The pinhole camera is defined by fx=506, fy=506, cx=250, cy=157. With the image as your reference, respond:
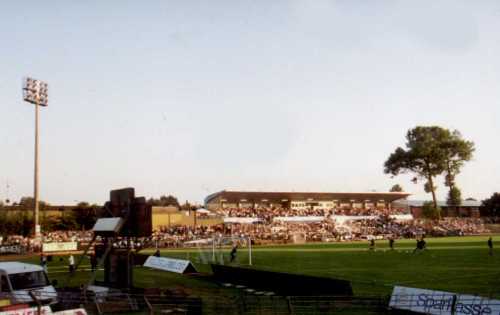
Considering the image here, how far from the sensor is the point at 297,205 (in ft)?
331

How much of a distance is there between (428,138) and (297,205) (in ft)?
94.5

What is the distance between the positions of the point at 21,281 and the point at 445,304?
1335 centimetres

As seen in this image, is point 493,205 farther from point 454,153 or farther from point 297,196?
point 297,196

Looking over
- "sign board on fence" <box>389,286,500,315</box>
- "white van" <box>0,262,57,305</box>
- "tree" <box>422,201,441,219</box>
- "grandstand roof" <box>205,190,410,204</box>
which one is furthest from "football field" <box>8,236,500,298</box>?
"tree" <box>422,201,441,219</box>

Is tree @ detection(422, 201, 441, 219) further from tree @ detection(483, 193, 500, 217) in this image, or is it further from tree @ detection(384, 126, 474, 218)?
tree @ detection(483, 193, 500, 217)

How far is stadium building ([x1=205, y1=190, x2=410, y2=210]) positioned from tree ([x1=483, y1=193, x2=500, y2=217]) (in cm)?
1802

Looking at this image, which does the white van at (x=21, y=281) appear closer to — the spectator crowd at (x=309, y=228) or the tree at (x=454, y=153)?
the spectator crowd at (x=309, y=228)

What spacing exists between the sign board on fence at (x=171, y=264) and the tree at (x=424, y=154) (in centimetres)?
7517

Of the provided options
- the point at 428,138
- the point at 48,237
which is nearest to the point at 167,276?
the point at 48,237

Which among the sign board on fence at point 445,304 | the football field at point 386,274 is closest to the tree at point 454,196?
the football field at point 386,274

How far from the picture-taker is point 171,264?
31828 mm

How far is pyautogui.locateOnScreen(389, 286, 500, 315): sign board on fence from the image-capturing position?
12943mm

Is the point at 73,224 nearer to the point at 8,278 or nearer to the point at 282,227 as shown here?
the point at 282,227

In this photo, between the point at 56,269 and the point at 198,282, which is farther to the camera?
the point at 56,269
